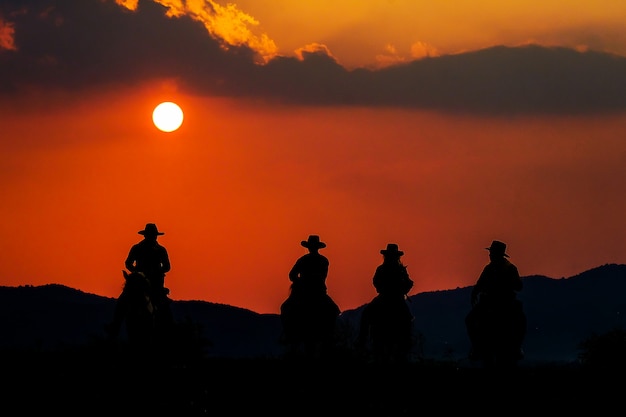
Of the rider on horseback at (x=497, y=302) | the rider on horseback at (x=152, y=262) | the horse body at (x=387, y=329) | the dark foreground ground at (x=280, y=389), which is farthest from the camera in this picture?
the horse body at (x=387, y=329)

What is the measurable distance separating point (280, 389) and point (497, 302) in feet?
28.6

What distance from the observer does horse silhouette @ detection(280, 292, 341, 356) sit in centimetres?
3950

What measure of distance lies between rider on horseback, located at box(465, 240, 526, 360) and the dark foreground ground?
2.64 m

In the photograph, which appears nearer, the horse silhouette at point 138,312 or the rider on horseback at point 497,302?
the horse silhouette at point 138,312

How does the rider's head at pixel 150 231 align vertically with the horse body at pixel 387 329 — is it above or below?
above

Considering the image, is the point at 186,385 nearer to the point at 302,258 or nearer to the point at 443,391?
the point at 443,391

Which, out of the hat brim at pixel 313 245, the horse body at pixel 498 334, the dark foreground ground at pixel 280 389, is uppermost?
the hat brim at pixel 313 245

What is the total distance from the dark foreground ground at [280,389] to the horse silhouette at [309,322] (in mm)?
5378

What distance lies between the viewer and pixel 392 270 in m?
39.9

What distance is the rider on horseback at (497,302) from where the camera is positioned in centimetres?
3634

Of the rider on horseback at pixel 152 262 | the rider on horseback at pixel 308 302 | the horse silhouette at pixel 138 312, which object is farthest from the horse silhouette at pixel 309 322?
the horse silhouette at pixel 138 312

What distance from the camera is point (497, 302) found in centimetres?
3656

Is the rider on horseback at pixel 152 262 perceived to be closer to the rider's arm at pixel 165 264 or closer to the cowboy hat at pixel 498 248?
the rider's arm at pixel 165 264

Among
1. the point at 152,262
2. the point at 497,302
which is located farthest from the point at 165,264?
the point at 497,302
